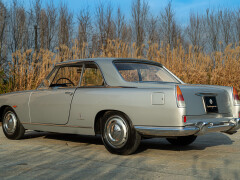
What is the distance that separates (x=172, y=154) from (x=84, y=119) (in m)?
1.47

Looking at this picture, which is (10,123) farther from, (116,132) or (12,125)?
(116,132)

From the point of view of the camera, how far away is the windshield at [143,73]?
5883mm

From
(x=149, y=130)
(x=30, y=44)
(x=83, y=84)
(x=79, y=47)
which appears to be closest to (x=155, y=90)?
(x=149, y=130)

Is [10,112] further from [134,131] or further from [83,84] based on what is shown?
[134,131]

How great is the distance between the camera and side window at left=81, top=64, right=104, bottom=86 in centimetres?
587

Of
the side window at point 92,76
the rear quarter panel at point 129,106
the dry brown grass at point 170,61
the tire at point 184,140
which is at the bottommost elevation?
the tire at point 184,140

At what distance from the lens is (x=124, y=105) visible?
5.23 metres

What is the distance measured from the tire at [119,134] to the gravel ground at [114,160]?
133mm

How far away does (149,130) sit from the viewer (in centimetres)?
502

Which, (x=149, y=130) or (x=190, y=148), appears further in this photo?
(x=190, y=148)

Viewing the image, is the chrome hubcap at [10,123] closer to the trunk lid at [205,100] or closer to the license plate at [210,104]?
the trunk lid at [205,100]

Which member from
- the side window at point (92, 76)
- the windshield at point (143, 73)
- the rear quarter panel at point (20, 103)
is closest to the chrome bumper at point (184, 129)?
the windshield at point (143, 73)

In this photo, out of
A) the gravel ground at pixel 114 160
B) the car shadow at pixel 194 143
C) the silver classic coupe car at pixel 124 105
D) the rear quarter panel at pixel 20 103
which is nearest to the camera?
the gravel ground at pixel 114 160

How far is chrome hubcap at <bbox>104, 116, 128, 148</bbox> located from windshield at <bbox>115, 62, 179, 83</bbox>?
69 cm
